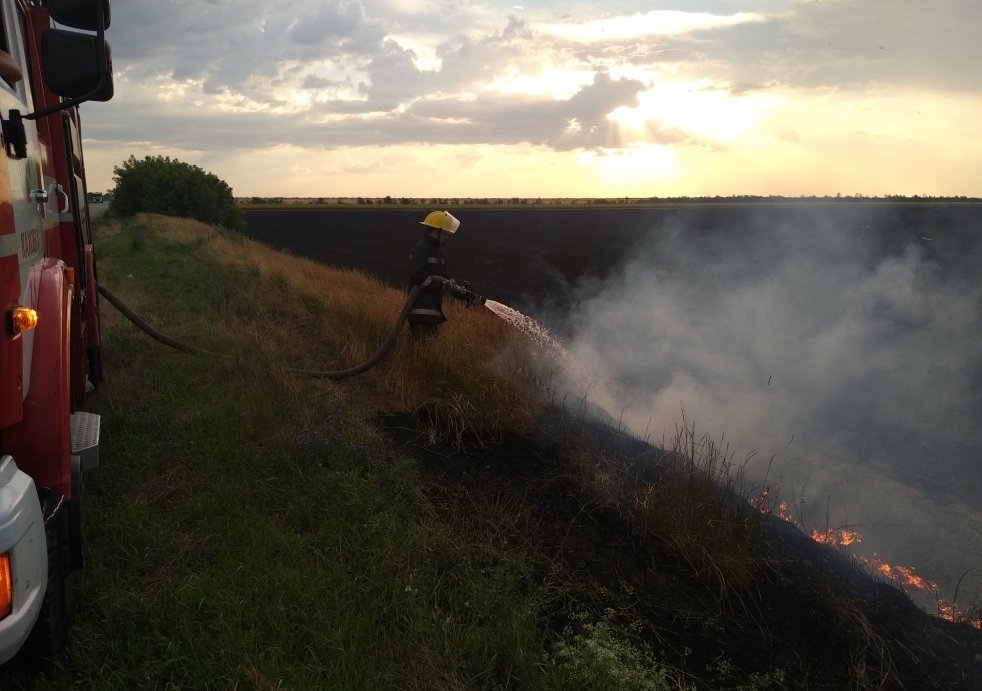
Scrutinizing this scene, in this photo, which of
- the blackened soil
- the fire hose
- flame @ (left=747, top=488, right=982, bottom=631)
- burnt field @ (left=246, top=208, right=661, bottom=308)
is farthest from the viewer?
burnt field @ (left=246, top=208, right=661, bottom=308)

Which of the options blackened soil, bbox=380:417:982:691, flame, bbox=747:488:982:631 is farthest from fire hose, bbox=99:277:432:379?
flame, bbox=747:488:982:631

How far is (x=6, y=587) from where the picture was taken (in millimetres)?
1943

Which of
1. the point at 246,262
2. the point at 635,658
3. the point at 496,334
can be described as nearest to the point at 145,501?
the point at 635,658

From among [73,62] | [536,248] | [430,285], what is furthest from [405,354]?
[536,248]

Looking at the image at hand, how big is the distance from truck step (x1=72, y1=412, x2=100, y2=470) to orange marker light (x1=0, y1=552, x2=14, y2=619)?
85cm

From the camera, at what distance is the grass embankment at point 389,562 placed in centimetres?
277

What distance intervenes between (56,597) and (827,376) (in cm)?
944

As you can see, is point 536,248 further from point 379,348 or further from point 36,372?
Answer: point 36,372

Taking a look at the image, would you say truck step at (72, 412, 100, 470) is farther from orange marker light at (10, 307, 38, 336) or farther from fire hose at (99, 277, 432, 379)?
fire hose at (99, 277, 432, 379)

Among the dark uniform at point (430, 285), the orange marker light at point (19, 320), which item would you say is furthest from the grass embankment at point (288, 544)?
the orange marker light at point (19, 320)

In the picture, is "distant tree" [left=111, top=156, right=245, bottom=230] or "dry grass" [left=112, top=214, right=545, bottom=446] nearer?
"dry grass" [left=112, top=214, right=545, bottom=446]

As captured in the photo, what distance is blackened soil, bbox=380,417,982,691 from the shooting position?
10.3 ft

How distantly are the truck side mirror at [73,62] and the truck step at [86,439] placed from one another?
1.37 meters

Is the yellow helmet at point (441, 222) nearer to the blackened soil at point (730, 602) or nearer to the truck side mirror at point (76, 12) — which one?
the blackened soil at point (730, 602)
